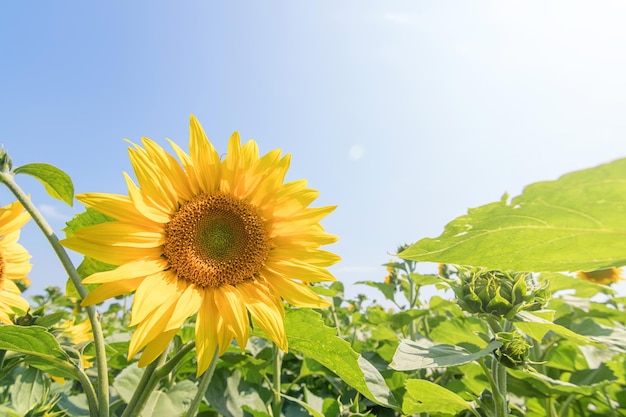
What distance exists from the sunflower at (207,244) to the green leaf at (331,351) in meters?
0.06

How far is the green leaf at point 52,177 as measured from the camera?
1492 millimetres

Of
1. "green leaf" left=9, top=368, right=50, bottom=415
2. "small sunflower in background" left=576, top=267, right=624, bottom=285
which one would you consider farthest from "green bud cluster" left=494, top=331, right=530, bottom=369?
"small sunflower in background" left=576, top=267, right=624, bottom=285

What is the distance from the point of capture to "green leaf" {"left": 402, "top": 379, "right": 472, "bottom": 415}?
1441 millimetres

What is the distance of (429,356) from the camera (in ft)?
4.87

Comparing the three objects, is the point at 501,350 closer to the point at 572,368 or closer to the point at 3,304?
the point at 572,368

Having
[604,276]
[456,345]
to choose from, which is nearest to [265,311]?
[456,345]

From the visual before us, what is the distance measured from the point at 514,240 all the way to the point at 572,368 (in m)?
2.68

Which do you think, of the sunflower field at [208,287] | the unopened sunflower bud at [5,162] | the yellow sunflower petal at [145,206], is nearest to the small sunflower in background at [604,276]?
the sunflower field at [208,287]

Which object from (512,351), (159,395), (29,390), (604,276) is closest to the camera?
(512,351)

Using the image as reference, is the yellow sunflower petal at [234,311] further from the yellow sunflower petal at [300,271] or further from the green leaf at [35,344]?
the green leaf at [35,344]

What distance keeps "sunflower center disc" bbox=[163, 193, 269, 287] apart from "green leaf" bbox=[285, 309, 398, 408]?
9.8 inches

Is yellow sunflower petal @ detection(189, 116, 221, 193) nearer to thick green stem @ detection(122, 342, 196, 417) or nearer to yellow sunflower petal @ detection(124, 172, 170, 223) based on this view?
yellow sunflower petal @ detection(124, 172, 170, 223)

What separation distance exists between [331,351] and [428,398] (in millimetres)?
Answer: 409

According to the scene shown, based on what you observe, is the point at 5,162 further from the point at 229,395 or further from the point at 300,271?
the point at 229,395
